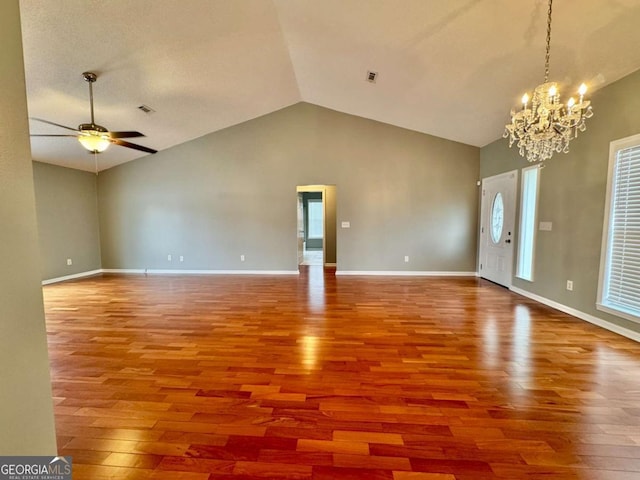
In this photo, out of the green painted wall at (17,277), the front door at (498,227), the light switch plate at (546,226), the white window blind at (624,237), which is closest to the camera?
the green painted wall at (17,277)

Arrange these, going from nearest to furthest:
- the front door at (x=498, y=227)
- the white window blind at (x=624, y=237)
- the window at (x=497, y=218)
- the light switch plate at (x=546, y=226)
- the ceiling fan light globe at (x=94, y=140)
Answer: the white window blind at (x=624, y=237) → the ceiling fan light globe at (x=94, y=140) → the light switch plate at (x=546, y=226) → the front door at (x=498, y=227) → the window at (x=497, y=218)

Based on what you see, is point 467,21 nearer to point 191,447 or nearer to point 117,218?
point 191,447

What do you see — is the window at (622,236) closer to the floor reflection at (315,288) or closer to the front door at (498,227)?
the front door at (498,227)

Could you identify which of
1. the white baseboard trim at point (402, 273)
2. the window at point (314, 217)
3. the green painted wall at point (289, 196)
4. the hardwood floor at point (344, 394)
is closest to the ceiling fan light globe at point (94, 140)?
the hardwood floor at point (344, 394)

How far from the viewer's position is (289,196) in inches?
257

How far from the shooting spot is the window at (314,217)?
36.8 feet

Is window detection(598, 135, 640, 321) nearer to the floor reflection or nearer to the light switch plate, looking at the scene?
the light switch plate

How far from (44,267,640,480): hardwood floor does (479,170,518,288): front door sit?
1.54m

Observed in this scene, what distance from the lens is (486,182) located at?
5.92m

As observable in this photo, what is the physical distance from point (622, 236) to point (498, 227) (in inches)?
93.1

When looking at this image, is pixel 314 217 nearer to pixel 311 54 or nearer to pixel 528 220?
pixel 311 54

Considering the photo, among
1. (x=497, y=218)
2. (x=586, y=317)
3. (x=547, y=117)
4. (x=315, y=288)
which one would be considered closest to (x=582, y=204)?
(x=586, y=317)

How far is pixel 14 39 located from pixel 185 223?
20.6 ft

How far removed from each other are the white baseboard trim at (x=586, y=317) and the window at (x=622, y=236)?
0.50 ft
